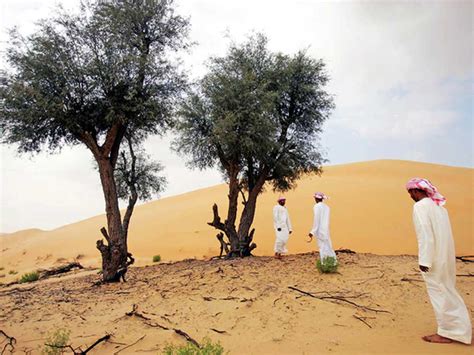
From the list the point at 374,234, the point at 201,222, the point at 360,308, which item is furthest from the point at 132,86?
the point at 201,222

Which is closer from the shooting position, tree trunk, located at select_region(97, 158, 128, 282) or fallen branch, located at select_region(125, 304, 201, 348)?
fallen branch, located at select_region(125, 304, 201, 348)

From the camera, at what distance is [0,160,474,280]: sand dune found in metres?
20.5

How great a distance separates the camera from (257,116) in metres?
12.5

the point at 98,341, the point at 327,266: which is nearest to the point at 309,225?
the point at 327,266

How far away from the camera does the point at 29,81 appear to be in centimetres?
1015

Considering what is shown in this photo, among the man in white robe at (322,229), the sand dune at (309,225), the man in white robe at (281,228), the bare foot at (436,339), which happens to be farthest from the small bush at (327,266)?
the sand dune at (309,225)

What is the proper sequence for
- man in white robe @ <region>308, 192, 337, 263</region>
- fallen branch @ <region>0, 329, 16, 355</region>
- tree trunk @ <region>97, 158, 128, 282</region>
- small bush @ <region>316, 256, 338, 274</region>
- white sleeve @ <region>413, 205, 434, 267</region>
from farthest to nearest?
tree trunk @ <region>97, 158, 128, 282</region>, man in white robe @ <region>308, 192, 337, 263</region>, small bush @ <region>316, 256, 338, 274</region>, fallen branch @ <region>0, 329, 16, 355</region>, white sleeve @ <region>413, 205, 434, 267</region>

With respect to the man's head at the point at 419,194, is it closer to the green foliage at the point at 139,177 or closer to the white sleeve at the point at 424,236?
the white sleeve at the point at 424,236

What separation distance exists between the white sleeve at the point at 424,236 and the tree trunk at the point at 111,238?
7.38 meters

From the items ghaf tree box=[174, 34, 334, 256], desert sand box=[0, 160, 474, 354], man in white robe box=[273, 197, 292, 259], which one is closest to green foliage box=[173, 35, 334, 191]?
ghaf tree box=[174, 34, 334, 256]

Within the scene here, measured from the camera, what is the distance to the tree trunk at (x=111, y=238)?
1023cm

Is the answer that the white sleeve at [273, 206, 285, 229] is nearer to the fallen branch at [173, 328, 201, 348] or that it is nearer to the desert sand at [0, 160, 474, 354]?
the desert sand at [0, 160, 474, 354]

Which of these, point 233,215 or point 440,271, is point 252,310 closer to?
point 440,271

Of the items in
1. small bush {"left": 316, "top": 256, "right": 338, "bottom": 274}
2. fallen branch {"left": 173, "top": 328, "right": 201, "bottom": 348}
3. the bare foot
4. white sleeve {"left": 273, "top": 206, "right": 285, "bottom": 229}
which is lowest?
the bare foot
